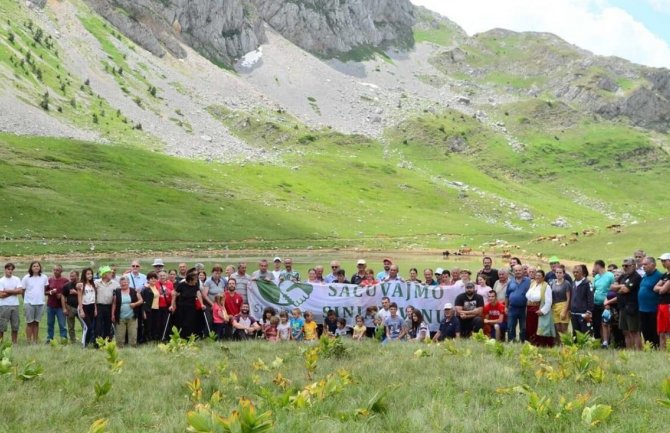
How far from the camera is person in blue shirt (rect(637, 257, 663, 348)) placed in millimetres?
17938

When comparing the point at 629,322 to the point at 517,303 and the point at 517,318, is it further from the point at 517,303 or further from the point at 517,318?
the point at 517,318

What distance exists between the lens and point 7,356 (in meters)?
12.4

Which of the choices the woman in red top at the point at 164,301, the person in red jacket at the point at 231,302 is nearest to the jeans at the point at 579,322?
the person in red jacket at the point at 231,302

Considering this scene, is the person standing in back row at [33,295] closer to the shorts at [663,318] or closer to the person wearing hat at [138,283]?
the person wearing hat at [138,283]

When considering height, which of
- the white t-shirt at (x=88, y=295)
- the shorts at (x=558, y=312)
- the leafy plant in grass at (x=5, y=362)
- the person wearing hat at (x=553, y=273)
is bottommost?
the shorts at (x=558, y=312)

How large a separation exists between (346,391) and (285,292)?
1348 cm

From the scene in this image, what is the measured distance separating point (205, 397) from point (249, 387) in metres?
0.93

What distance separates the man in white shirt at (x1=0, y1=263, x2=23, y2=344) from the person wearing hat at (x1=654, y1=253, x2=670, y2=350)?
65.4 feet

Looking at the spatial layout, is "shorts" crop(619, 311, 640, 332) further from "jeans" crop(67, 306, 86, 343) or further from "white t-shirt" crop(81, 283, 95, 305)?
"jeans" crop(67, 306, 86, 343)

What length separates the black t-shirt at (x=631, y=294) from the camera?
18.7m

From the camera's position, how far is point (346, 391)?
11266mm

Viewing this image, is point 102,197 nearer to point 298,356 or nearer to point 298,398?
point 298,356

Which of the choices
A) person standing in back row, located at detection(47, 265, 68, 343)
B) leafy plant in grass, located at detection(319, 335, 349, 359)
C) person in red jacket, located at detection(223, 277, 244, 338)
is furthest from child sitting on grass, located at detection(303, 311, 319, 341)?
person standing in back row, located at detection(47, 265, 68, 343)

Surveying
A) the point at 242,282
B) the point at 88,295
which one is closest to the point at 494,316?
the point at 242,282
